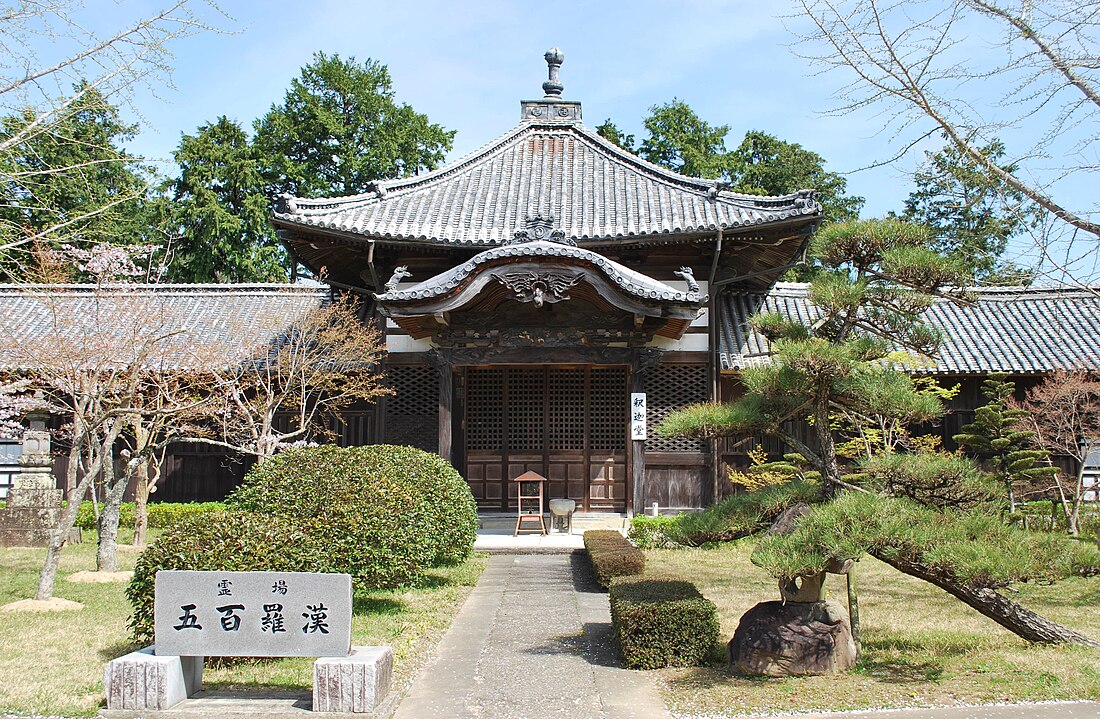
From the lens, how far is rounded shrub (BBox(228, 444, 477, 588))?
8.97 m

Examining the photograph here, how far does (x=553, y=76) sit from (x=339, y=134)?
45.4 feet

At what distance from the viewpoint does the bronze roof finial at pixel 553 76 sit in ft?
66.1

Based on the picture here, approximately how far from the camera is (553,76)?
20.4 metres

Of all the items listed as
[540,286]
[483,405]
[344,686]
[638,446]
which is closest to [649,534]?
[638,446]

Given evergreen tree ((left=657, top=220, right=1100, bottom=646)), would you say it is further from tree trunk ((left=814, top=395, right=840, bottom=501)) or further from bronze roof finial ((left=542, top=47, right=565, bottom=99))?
bronze roof finial ((left=542, top=47, right=565, bottom=99))

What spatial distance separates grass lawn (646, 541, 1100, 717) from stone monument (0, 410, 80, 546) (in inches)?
444

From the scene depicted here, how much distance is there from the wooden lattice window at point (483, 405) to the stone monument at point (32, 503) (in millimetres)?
7080

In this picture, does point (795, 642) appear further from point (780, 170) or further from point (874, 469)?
point (780, 170)

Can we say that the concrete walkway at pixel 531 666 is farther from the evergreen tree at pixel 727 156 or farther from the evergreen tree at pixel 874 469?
the evergreen tree at pixel 727 156

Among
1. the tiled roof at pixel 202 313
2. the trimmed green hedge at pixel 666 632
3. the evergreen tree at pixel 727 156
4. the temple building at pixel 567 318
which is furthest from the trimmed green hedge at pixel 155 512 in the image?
the evergreen tree at pixel 727 156

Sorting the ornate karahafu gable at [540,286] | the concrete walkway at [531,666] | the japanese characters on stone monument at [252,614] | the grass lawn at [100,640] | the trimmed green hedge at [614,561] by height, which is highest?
the ornate karahafu gable at [540,286]

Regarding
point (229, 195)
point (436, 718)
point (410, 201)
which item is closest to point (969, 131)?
point (436, 718)

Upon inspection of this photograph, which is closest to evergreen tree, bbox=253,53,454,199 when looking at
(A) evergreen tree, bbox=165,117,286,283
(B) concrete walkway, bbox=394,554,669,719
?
(A) evergreen tree, bbox=165,117,286,283

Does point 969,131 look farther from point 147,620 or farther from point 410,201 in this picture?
point 410,201
